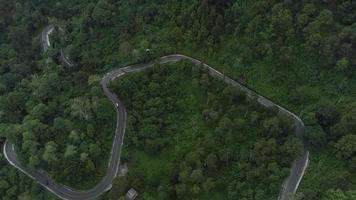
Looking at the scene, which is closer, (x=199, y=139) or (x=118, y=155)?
(x=199, y=139)

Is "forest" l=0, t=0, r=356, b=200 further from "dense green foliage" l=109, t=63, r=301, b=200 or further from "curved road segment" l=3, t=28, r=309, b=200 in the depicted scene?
"curved road segment" l=3, t=28, r=309, b=200

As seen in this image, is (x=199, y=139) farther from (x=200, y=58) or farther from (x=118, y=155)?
(x=200, y=58)

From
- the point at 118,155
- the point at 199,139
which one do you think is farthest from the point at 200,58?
the point at 118,155

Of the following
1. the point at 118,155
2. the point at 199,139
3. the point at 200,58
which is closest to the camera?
the point at 199,139

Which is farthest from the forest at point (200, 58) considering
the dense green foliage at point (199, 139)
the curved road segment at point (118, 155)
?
the curved road segment at point (118, 155)

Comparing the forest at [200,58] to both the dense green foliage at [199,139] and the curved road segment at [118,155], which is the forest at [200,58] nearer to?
the dense green foliage at [199,139]

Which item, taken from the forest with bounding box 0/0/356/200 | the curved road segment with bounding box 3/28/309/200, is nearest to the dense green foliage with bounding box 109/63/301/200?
the forest with bounding box 0/0/356/200
